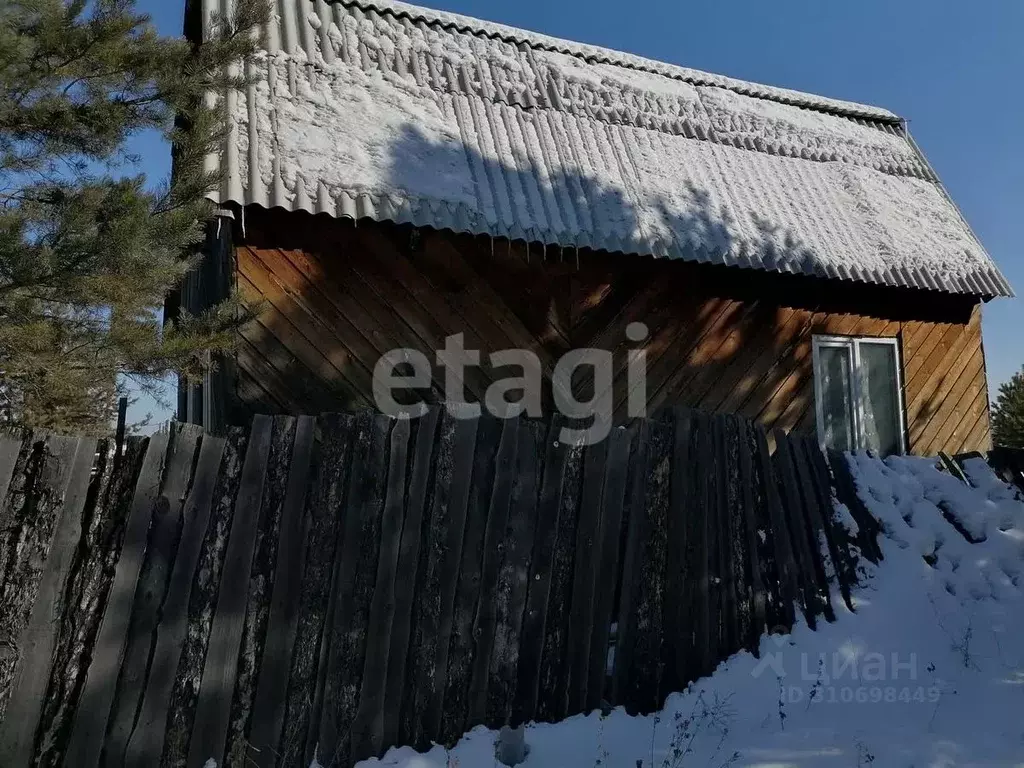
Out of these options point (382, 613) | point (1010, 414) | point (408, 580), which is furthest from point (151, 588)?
point (1010, 414)

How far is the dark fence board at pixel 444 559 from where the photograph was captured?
154 inches

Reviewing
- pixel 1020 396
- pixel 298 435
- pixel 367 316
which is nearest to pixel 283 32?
pixel 367 316

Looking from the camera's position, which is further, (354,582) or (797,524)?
(797,524)

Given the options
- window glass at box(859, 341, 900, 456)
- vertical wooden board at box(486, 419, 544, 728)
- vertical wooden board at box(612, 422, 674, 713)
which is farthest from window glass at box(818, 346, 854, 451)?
vertical wooden board at box(486, 419, 544, 728)

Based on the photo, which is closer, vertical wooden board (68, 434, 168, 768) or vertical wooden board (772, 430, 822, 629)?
vertical wooden board (68, 434, 168, 768)

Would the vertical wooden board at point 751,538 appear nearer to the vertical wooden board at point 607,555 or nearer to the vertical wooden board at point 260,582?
the vertical wooden board at point 607,555

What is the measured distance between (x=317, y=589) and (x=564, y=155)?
247 inches

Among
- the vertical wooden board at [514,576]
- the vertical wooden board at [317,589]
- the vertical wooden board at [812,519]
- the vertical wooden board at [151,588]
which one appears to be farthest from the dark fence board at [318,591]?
the vertical wooden board at [812,519]

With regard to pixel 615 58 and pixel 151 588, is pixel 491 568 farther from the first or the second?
pixel 615 58

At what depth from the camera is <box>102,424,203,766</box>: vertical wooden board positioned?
11.2 feet

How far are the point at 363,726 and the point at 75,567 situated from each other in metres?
1.41

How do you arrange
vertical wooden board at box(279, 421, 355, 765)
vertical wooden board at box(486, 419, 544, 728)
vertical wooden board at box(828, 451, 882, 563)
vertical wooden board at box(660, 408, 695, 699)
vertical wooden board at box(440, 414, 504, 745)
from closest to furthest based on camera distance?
vertical wooden board at box(279, 421, 355, 765) → vertical wooden board at box(440, 414, 504, 745) → vertical wooden board at box(486, 419, 544, 728) → vertical wooden board at box(660, 408, 695, 699) → vertical wooden board at box(828, 451, 882, 563)

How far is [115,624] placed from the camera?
11.3 ft

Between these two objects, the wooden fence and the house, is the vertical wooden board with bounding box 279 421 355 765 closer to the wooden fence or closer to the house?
the wooden fence
